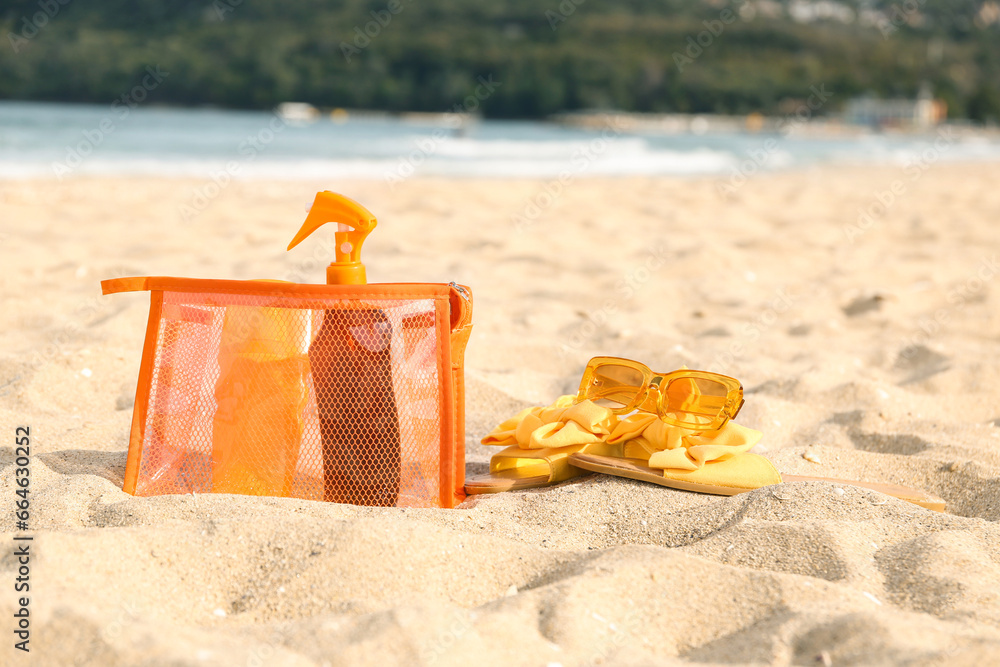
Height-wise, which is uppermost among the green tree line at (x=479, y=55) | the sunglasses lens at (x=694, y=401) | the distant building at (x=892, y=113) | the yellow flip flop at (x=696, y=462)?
the green tree line at (x=479, y=55)

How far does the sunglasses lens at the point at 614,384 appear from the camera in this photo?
1899 mm

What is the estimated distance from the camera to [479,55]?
49.8m

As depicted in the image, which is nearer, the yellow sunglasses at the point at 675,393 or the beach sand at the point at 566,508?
the beach sand at the point at 566,508

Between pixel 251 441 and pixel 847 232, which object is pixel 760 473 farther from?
pixel 847 232

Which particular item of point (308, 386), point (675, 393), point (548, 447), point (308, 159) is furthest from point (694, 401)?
point (308, 159)

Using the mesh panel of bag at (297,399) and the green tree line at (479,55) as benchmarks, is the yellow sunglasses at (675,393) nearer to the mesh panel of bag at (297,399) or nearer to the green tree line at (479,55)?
the mesh panel of bag at (297,399)

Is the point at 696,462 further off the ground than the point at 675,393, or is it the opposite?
→ the point at 675,393

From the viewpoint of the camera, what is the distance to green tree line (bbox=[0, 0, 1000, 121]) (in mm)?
37000

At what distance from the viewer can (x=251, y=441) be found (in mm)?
1631

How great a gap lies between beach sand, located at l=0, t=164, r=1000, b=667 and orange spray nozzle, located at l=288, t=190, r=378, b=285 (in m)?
0.45

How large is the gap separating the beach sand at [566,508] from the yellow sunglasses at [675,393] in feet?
0.61

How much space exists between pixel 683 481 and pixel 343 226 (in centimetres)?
87

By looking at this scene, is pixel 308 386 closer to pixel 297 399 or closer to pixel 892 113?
pixel 297 399

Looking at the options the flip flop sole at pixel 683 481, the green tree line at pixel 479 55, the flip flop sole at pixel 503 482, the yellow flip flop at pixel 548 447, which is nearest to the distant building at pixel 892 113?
the green tree line at pixel 479 55
